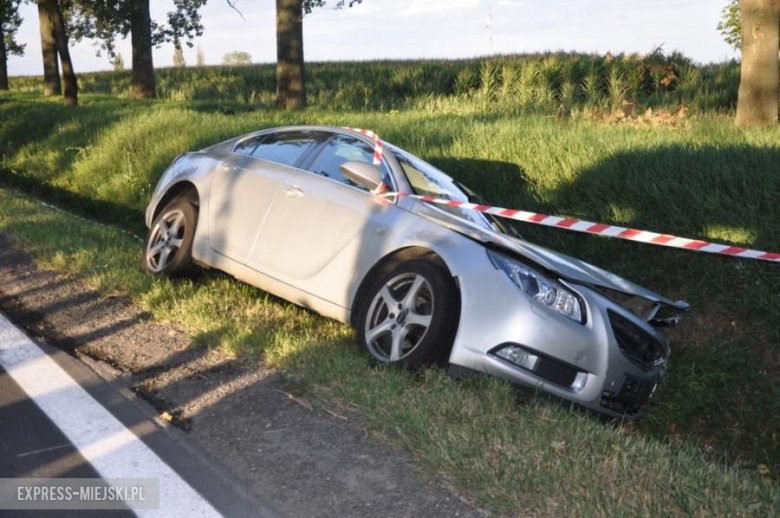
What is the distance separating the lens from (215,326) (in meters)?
6.47

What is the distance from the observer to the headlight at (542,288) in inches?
218

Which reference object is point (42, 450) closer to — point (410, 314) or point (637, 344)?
point (410, 314)

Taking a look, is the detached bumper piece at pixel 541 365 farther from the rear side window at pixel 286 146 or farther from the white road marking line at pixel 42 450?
the rear side window at pixel 286 146

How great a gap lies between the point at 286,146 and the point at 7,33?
65.2 meters

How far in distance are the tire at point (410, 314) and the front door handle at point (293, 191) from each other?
1162 millimetres

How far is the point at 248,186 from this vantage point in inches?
291

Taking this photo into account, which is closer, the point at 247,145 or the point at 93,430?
the point at 93,430

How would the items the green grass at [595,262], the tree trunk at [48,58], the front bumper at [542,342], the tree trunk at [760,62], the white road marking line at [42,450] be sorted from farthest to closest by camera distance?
the tree trunk at [48,58]
the tree trunk at [760,62]
the front bumper at [542,342]
the white road marking line at [42,450]
the green grass at [595,262]

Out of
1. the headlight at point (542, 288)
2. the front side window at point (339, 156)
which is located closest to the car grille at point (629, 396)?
the headlight at point (542, 288)

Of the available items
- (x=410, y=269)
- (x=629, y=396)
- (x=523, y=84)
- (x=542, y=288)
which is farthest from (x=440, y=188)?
(x=523, y=84)

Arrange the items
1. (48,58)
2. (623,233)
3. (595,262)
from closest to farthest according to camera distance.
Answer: (623,233) < (595,262) < (48,58)

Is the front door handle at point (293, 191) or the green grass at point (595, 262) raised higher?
the front door handle at point (293, 191)

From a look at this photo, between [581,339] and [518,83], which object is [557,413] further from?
[518,83]

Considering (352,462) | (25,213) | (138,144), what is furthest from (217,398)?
(138,144)
